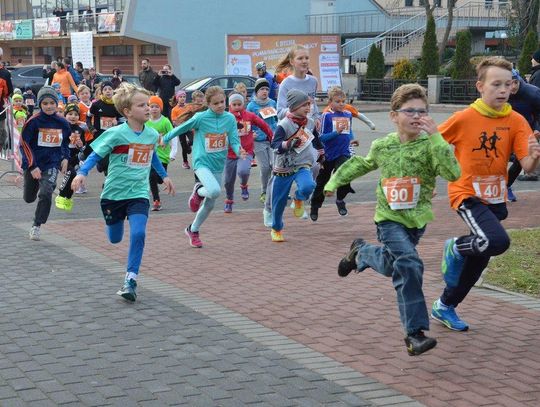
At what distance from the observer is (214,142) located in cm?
1076

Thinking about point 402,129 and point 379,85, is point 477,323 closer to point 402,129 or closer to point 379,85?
point 402,129

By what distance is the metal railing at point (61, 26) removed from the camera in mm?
53438

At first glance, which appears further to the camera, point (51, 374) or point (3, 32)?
point (3, 32)

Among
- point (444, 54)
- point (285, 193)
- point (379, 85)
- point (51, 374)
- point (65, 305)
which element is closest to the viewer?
point (51, 374)

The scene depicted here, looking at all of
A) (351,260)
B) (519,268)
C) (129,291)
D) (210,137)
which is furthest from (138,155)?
(519,268)

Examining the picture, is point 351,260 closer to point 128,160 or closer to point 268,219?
point 128,160

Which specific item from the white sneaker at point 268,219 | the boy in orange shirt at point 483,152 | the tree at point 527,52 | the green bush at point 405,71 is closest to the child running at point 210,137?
the white sneaker at point 268,219

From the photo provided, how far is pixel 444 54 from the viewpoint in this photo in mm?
54188

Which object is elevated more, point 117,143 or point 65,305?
point 117,143

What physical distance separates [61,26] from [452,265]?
56.1 m

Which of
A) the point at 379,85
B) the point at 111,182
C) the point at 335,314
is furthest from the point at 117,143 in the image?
the point at 379,85

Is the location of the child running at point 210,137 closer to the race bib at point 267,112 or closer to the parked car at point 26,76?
the race bib at point 267,112

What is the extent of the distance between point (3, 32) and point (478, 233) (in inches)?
2512

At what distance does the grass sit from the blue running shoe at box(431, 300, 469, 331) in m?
1.37
